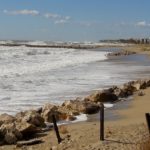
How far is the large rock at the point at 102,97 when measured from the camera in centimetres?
1800

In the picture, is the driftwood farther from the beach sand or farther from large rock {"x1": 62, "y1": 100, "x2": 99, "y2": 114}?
large rock {"x1": 62, "y1": 100, "x2": 99, "y2": 114}

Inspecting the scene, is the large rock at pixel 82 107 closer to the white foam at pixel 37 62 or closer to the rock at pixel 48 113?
the rock at pixel 48 113

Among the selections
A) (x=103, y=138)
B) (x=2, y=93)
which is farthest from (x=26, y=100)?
(x=103, y=138)

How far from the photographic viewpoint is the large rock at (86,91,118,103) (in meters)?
18.0

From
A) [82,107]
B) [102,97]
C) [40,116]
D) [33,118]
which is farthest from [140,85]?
[33,118]

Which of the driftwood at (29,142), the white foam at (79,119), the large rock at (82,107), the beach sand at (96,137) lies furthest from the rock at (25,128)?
the large rock at (82,107)

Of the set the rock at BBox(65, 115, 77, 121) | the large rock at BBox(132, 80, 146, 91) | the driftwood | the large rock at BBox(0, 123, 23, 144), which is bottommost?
the large rock at BBox(132, 80, 146, 91)

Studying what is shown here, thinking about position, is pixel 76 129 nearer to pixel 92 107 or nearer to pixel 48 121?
pixel 48 121

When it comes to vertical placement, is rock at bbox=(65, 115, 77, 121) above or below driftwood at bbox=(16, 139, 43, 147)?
below

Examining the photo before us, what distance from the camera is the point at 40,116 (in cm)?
1352

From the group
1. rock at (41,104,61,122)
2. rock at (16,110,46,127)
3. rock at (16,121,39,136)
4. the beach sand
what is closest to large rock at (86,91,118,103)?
rock at (41,104,61,122)

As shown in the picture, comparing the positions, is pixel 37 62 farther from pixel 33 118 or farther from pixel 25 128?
pixel 25 128

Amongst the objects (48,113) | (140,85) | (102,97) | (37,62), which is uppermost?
(48,113)

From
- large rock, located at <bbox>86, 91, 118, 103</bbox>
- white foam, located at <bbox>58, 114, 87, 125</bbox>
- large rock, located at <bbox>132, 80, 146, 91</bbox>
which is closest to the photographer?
white foam, located at <bbox>58, 114, 87, 125</bbox>
